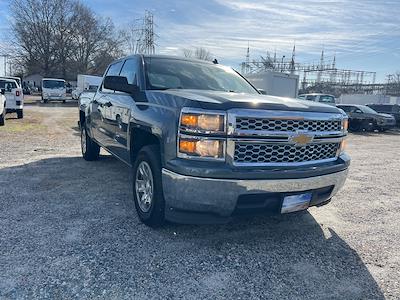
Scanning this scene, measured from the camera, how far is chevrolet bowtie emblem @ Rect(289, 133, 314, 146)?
127 inches

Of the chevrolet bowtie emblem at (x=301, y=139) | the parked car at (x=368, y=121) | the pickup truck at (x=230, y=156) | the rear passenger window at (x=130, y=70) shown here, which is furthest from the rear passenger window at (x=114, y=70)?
the parked car at (x=368, y=121)

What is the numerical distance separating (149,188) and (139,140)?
67cm

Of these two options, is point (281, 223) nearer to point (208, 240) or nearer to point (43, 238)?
point (208, 240)

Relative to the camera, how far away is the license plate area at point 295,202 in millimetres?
3295

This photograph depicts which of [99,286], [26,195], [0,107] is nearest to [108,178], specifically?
[26,195]

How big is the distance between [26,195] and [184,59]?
2765mm

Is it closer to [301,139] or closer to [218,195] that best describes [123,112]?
[218,195]

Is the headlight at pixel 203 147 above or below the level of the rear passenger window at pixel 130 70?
below

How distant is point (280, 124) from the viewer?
317cm

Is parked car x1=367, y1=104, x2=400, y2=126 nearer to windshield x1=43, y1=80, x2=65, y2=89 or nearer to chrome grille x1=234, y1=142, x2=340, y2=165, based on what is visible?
chrome grille x1=234, y1=142, x2=340, y2=165

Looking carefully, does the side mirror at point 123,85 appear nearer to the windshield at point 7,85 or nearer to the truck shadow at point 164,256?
the truck shadow at point 164,256

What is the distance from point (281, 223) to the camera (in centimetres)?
409

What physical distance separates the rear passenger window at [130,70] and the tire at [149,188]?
3.79 ft

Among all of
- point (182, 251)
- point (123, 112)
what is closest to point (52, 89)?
point (123, 112)
